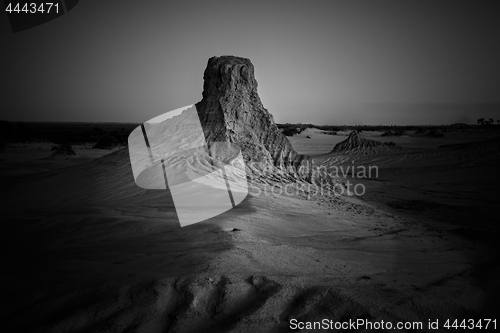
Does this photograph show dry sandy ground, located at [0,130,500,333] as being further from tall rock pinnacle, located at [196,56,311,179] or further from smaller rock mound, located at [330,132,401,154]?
smaller rock mound, located at [330,132,401,154]

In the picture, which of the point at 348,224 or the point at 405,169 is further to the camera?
the point at 405,169

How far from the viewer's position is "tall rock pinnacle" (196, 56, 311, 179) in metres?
7.13

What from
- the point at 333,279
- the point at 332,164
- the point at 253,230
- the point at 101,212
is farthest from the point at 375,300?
the point at 332,164

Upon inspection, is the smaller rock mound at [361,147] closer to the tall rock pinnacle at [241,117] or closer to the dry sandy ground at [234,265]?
the tall rock pinnacle at [241,117]

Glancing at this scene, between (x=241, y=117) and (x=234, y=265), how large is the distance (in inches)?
215

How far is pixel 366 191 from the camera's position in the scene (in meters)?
8.80

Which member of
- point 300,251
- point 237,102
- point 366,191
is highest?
point 237,102

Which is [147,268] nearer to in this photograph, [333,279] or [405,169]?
[333,279]

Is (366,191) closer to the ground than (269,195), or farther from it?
closer to the ground

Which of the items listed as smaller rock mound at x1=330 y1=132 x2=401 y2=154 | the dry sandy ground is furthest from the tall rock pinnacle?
smaller rock mound at x1=330 y1=132 x2=401 y2=154

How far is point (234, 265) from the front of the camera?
239 cm

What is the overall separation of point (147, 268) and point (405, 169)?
14.2 m

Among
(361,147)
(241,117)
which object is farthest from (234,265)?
(361,147)

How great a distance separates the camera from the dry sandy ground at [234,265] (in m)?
1.82
